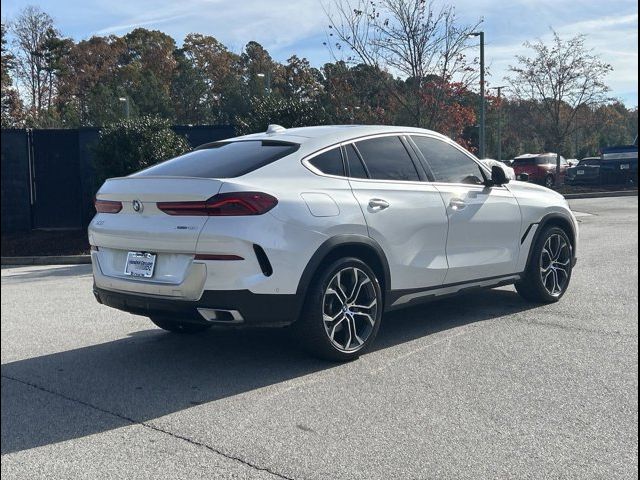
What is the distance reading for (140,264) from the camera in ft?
15.9

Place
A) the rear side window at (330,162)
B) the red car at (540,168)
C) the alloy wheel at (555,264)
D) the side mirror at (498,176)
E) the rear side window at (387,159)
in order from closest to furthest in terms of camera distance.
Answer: the rear side window at (330,162) < the rear side window at (387,159) < the side mirror at (498,176) < the alloy wheel at (555,264) < the red car at (540,168)

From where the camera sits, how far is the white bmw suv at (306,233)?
460 centimetres

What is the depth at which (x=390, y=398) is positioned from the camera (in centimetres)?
436

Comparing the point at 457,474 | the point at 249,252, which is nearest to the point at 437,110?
the point at 249,252

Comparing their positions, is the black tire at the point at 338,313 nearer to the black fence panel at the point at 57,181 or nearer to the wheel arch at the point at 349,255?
the wheel arch at the point at 349,255

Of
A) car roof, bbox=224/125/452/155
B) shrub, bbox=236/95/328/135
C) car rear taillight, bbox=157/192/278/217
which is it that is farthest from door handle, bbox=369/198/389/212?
shrub, bbox=236/95/328/135

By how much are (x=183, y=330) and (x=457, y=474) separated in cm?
337

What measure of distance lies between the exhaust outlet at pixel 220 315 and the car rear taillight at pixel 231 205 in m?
0.62

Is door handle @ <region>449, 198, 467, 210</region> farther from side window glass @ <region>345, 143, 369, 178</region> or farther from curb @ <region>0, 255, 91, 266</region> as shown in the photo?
curb @ <region>0, 255, 91, 266</region>

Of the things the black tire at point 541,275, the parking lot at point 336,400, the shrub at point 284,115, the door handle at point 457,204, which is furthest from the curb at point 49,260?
the door handle at point 457,204

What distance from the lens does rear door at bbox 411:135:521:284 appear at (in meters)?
5.98

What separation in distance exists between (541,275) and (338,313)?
2.70 meters

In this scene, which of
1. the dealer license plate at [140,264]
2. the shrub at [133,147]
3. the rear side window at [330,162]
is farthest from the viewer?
the shrub at [133,147]

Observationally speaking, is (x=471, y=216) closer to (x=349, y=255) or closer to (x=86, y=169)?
(x=349, y=255)
